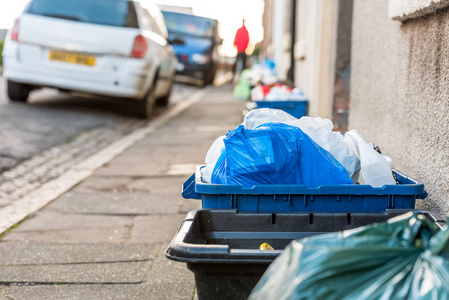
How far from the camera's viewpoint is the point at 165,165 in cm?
661

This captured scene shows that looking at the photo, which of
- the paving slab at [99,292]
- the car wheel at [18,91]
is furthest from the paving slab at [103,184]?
the car wheel at [18,91]

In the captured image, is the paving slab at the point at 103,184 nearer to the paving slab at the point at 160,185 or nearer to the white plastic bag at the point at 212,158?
the paving slab at the point at 160,185

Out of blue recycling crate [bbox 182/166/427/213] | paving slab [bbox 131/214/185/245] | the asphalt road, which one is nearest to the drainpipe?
the asphalt road

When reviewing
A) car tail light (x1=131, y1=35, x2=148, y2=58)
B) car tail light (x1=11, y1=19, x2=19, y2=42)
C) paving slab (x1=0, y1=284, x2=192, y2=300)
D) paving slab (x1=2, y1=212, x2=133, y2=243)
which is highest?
car tail light (x1=11, y1=19, x2=19, y2=42)

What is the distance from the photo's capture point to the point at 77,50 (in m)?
8.94

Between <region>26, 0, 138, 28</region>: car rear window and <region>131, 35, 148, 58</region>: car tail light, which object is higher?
<region>26, 0, 138, 28</region>: car rear window

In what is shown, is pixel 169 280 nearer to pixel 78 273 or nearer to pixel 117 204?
pixel 78 273

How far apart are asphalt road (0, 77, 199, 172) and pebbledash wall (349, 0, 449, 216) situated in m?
3.60

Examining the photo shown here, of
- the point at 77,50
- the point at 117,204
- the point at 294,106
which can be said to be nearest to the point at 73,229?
the point at 117,204

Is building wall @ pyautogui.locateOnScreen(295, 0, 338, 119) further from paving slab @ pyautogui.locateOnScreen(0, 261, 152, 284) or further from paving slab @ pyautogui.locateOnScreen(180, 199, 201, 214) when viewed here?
paving slab @ pyautogui.locateOnScreen(0, 261, 152, 284)

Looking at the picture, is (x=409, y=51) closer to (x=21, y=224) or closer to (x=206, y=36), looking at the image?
(x=21, y=224)

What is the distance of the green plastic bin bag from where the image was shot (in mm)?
1454

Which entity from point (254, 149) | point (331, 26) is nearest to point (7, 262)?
point (254, 149)

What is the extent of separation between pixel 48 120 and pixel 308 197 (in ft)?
23.2
